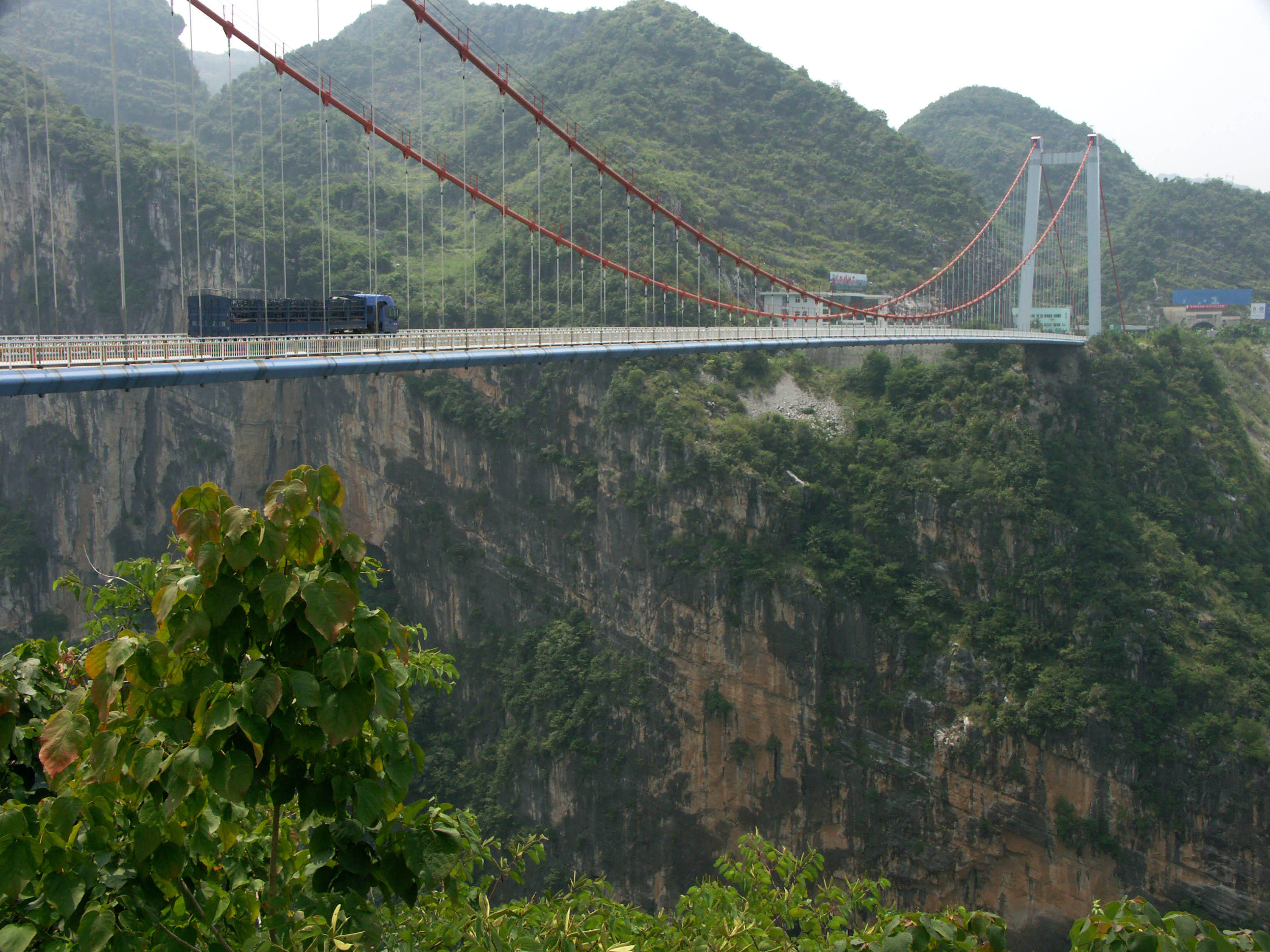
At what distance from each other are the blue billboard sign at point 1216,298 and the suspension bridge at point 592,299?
415cm

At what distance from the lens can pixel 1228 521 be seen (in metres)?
25.9

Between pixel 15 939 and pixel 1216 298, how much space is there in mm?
49665

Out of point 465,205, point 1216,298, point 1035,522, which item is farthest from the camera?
point 1216,298

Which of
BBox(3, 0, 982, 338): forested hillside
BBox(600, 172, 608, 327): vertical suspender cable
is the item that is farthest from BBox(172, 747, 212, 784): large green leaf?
BBox(3, 0, 982, 338): forested hillside

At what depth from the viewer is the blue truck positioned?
56.6 feet

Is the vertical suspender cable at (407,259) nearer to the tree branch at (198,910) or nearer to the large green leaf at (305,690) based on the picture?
the tree branch at (198,910)

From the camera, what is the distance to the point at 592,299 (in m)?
30.3

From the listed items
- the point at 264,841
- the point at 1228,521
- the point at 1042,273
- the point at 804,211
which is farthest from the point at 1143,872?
the point at 1042,273

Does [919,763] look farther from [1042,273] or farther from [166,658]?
[1042,273]

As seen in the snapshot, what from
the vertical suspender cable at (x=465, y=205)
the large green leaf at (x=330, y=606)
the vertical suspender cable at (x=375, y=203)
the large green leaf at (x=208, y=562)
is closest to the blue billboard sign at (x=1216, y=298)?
the vertical suspender cable at (x=465, y=205)

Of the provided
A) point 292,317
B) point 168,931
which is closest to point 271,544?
point 168,931

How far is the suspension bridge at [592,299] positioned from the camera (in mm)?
11148

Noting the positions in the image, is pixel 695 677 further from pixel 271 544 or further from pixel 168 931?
pixel 271 544

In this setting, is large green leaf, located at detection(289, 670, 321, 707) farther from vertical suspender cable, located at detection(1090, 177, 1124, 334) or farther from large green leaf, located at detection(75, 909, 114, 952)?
vertical suspender cable, located at detection(1090, 177, 1124, 334)
